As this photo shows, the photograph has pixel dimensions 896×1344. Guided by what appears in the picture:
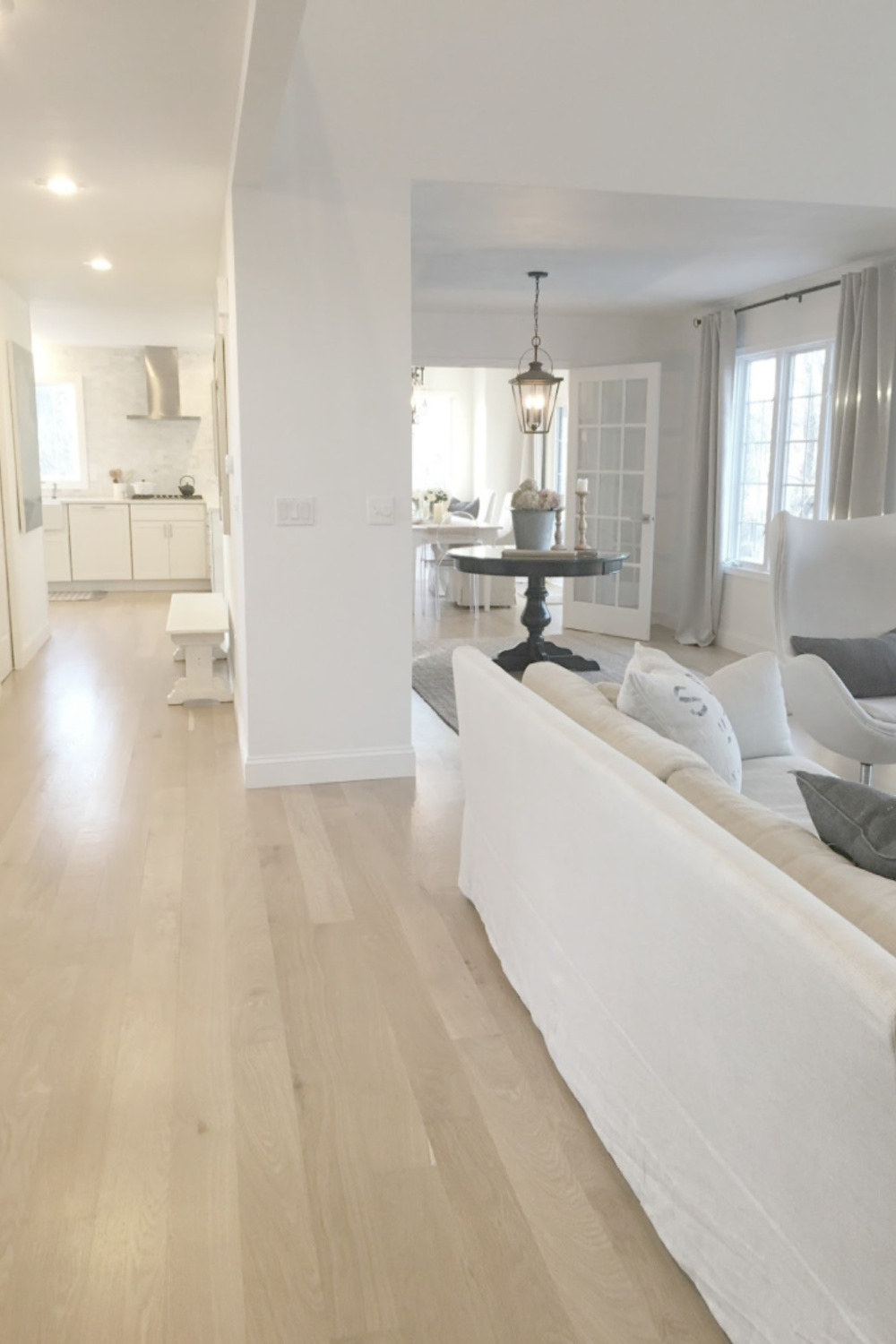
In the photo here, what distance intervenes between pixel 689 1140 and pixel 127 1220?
98 cm

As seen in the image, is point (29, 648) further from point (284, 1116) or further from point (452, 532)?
point (284, 1116)

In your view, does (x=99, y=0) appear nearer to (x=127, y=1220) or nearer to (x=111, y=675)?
(x=127, y=1220)

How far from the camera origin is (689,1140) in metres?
1.60

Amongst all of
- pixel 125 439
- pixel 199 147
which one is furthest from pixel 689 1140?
pixel 125 439

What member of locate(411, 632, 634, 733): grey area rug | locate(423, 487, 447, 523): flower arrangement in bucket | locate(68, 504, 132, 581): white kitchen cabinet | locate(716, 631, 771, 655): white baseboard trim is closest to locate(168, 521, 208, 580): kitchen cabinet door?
locate(68, 504, 132, 581): white kitchen cabinet

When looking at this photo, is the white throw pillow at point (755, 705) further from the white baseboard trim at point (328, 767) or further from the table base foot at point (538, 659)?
the table base foot at point (538, 659)

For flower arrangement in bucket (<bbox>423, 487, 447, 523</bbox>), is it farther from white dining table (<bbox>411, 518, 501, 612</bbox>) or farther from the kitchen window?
the kitchen window

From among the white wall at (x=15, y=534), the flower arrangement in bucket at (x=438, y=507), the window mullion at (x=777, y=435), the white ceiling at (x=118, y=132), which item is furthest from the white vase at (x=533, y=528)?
the flower arrangement in bucket at (x=438, y=507)

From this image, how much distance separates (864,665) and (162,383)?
8.35 metres

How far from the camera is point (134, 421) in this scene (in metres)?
10.5

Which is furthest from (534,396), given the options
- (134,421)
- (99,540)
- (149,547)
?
(134,421)

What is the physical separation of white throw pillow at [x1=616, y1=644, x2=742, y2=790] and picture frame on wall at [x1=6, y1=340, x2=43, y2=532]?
5332 mm

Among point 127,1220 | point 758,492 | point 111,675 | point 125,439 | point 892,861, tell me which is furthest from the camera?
point 125,439

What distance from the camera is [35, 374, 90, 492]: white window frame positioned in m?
10.3
